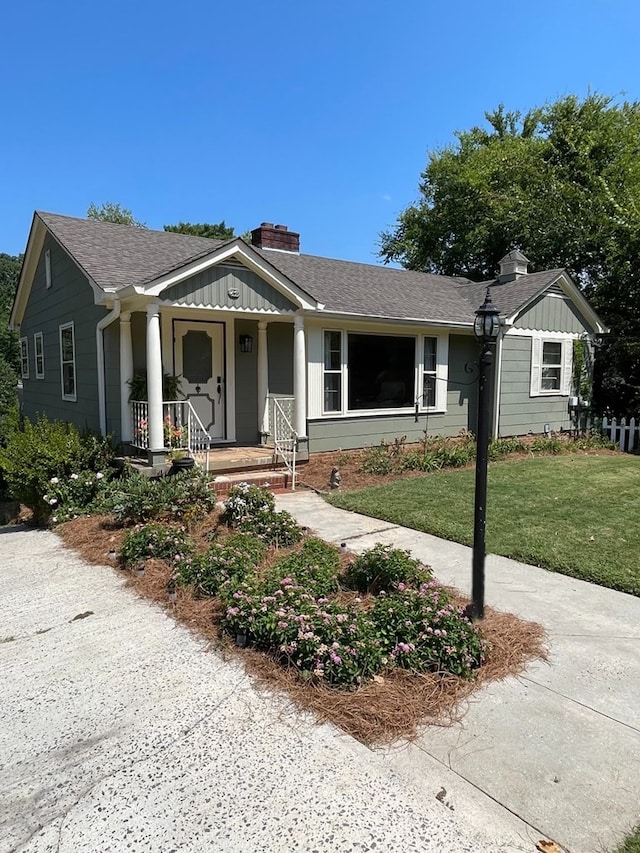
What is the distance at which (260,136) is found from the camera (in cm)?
1830

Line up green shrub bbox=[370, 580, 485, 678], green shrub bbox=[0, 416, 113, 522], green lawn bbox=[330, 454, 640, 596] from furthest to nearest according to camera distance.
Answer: green shrub bbox=[0, 416, 113, 522]
green lawn bbox=[330, 454, 640, 596]
green shrub bbox=[370, 580, 485, 678]

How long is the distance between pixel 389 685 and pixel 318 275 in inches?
390

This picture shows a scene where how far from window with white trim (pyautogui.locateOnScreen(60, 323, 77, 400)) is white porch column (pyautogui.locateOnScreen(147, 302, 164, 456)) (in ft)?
11.5

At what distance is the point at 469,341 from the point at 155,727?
11.0 metres

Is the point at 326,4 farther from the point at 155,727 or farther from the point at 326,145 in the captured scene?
the point at 155,727

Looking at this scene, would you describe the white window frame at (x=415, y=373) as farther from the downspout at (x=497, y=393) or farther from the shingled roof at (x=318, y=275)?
the downspout at (x=497, y=393)

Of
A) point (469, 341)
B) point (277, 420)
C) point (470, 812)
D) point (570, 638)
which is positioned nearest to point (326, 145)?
point (469, 341)

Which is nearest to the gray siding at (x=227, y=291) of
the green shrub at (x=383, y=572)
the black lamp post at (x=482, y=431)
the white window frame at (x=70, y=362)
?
the white window frame at (x=70, y=362)

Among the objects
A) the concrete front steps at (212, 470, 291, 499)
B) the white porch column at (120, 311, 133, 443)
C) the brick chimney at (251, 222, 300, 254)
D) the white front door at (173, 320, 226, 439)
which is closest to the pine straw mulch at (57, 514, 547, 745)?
the concrete front steps at (212, 470, 291, 499)

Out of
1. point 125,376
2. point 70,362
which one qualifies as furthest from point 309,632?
point 70,362

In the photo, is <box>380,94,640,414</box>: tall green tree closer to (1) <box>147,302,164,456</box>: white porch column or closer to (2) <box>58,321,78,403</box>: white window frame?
(1) <box>147,302,164,456</box>: white porch column

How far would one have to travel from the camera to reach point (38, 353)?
42.1 ft

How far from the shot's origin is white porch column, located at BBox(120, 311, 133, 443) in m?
8.21

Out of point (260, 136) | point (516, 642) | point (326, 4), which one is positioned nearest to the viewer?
point (516, 642)
